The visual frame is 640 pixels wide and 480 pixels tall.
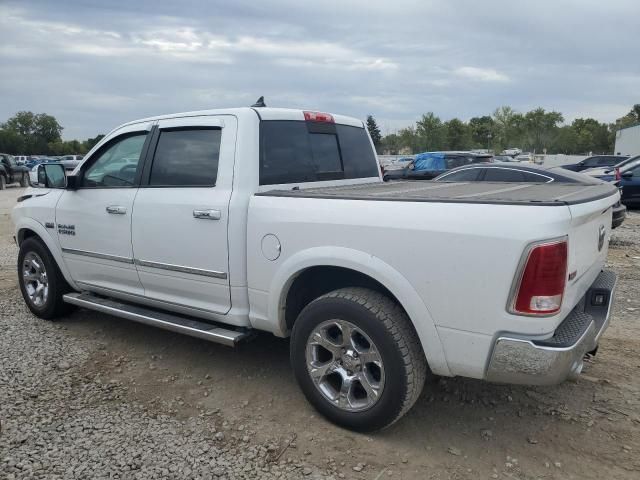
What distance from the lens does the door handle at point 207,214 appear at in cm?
367

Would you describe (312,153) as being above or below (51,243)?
above

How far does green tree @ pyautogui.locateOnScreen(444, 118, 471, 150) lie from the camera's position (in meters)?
75.0

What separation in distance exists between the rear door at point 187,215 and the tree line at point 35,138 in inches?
3120

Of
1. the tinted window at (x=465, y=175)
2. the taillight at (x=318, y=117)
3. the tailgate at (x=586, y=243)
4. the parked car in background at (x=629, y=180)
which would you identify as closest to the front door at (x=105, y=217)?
the taillight at (x=318, y=117)

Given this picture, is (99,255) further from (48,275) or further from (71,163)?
(71,163)

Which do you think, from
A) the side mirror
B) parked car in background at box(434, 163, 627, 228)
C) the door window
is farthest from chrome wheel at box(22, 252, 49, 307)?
parked car in background at box(434, 163, 627, 228)

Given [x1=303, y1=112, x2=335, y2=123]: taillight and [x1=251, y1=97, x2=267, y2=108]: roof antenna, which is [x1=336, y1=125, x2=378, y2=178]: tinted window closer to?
[x1=303, y1=112, x2=335, y2=123]: taillight

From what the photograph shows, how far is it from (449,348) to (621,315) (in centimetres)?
354

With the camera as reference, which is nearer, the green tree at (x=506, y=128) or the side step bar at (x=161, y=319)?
the side step bar at (x=161, y=319)

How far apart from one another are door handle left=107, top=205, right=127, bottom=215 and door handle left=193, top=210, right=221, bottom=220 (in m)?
0.84

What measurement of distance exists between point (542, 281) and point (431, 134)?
2722 inches

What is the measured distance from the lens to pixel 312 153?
4.39 metres

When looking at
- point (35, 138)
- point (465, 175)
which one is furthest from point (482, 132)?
point (465, 175)

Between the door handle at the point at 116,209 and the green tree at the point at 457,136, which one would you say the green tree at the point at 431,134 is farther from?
the door handle at the point at 116,209
